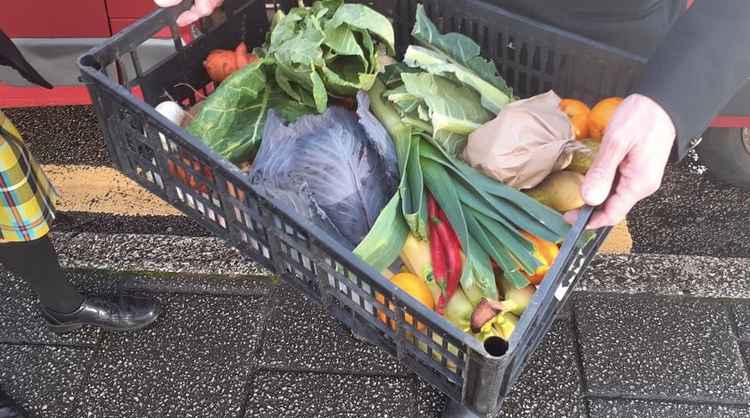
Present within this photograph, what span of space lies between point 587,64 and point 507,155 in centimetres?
42

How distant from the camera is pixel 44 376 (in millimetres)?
2602

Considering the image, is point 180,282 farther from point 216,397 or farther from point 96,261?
point 216,397

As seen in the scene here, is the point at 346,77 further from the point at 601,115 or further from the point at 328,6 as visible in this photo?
the point at 601,115

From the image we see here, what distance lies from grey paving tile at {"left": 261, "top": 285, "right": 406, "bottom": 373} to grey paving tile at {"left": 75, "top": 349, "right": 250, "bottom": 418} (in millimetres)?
146

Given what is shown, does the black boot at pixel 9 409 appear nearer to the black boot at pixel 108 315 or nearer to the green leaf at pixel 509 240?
the black boot at pixel 108 315

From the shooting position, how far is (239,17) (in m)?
2.10

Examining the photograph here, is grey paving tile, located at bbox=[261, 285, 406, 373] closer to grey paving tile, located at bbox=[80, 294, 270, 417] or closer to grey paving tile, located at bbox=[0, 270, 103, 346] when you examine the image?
grey paving tile, located at bbox=[80, 294, 270, 417]

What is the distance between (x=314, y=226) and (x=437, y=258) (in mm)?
380

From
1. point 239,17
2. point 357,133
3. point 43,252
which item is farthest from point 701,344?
point 43,252

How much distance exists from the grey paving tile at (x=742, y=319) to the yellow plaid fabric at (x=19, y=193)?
2432 millimetres

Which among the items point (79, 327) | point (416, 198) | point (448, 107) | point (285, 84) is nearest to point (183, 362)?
point (79, 327)

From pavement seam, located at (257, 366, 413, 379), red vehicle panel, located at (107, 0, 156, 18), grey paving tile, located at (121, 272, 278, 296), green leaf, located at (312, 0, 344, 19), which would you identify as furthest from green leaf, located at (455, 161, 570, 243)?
red vehicle panel, located at (107, 0, 156, 18)

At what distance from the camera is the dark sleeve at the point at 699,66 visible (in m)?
1.49

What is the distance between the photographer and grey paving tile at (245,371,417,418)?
244cm
